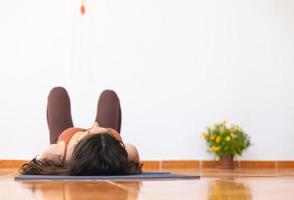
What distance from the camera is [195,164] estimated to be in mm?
5086

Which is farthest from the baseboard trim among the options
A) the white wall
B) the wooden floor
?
the wooden floor

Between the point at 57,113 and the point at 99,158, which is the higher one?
the point at 57,113

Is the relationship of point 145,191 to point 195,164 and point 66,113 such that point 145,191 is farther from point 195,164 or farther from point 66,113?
point 195,164

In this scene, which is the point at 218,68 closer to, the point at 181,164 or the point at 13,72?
the point at 181,164

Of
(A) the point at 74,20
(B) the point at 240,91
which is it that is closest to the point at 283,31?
(B) the point at 240,91

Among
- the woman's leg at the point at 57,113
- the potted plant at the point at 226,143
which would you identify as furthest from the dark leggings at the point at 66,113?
the potted plant at the point at 226,143

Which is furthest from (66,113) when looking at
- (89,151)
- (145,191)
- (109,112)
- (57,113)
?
(145,191)

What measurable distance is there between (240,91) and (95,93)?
1.37m

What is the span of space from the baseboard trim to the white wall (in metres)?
0.05

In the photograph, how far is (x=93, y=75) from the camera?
16.8ft

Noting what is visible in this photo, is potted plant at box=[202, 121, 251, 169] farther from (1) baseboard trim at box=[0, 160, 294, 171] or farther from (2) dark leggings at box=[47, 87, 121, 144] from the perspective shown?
(2) dark leggings at box=[47, 87, 121, 144]

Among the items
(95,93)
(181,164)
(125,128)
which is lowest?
(181,164)

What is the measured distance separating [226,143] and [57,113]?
1.94m

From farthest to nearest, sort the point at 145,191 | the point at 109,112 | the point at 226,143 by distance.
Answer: the point at 226,143 < the point at 109,112 < the point at 145,191
